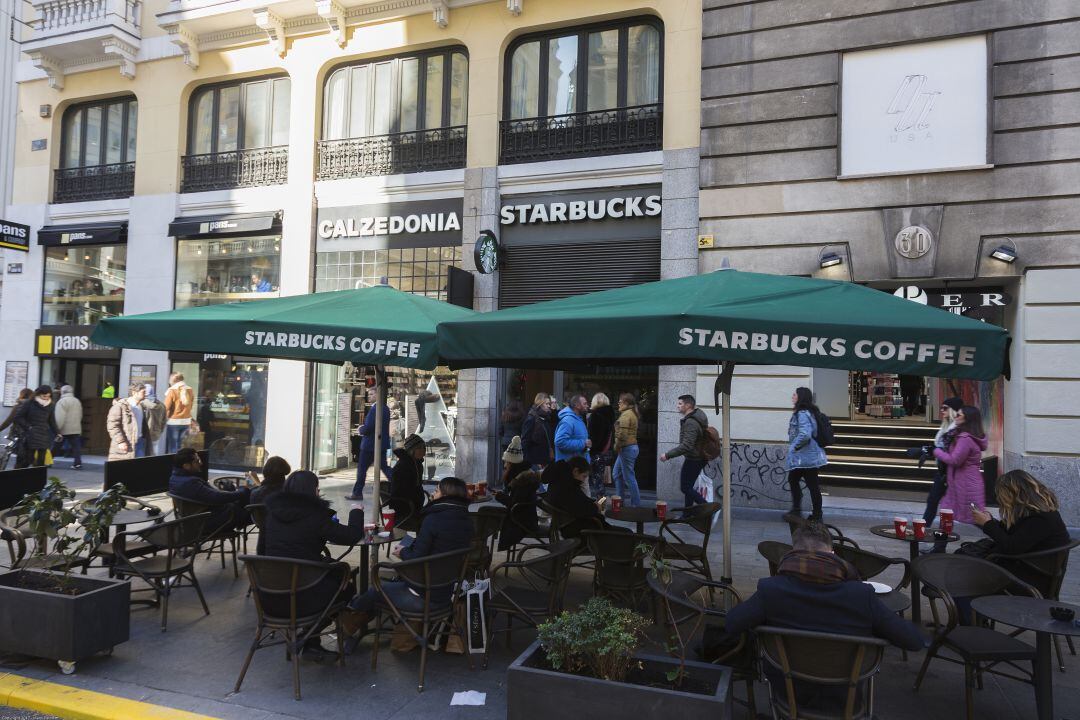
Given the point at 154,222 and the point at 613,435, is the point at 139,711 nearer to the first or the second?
the point at 613,435

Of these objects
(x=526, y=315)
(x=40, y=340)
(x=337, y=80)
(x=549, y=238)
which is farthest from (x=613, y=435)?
(x=40, y=340)

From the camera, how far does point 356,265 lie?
13.8 m

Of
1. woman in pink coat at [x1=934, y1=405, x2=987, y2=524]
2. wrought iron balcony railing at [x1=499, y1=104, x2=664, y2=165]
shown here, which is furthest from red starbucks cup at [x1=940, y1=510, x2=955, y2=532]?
wrought iron balcony railing at [x1=499, y1=104, x2=664, y2=165]

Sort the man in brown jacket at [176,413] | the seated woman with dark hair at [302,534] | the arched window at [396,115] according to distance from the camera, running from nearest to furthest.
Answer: the seated woman with dark hair at [302,534], the arched window at [396,115], the man in brown jacket at [176,413]

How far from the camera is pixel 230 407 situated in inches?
575

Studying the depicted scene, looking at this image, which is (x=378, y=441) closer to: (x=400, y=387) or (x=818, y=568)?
(x=818, y=568)

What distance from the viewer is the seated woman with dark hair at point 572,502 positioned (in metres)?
6.20

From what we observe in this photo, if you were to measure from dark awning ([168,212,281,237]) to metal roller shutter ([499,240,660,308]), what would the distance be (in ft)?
17.0

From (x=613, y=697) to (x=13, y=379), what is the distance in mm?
18259

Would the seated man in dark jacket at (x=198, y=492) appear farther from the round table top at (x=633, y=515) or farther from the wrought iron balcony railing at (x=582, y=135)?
the wrought iron balcony railing at (x=582, y=135)

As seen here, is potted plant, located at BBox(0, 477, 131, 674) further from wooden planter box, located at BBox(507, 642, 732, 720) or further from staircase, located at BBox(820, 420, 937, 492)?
staircase, located at BBox(820, 420, 937, 492)

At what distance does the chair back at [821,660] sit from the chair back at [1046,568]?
2.11 metres

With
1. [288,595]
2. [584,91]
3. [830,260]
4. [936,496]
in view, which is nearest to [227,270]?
[584,91]

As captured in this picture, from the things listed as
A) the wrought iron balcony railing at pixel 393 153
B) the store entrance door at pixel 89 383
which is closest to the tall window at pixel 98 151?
the store entrance door at pixel 89 383
